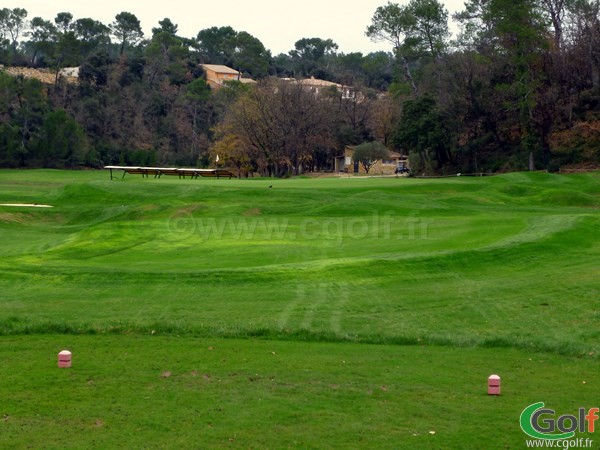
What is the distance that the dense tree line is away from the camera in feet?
226

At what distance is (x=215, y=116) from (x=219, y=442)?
11135 centimetres

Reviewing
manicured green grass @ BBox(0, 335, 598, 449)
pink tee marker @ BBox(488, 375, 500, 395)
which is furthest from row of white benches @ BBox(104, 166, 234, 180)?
pink tee marker @ BBox(488, 375, 500, 395)

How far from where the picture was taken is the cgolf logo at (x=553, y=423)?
9938mm

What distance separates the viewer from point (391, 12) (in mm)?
92750

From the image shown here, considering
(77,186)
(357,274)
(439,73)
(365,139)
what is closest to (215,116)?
(365,139)

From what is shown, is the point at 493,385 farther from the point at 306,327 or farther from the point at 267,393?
the point at 306,327

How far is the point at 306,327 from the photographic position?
15320mm

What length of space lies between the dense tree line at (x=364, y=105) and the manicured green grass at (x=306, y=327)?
40752 millimetres

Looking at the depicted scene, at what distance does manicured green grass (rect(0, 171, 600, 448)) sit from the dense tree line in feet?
134

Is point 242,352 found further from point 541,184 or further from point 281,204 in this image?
point 541,184

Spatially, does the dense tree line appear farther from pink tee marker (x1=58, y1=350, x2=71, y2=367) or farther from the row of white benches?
pink tee marker (x1=58, y1=350, x2=71, y2=367)

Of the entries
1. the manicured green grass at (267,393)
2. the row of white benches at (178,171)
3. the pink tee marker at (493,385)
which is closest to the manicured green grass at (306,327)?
the manicured green grass at (267,393)

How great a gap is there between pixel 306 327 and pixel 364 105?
8649 cm

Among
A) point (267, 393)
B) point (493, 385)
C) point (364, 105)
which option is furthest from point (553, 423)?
point (364, 105)
